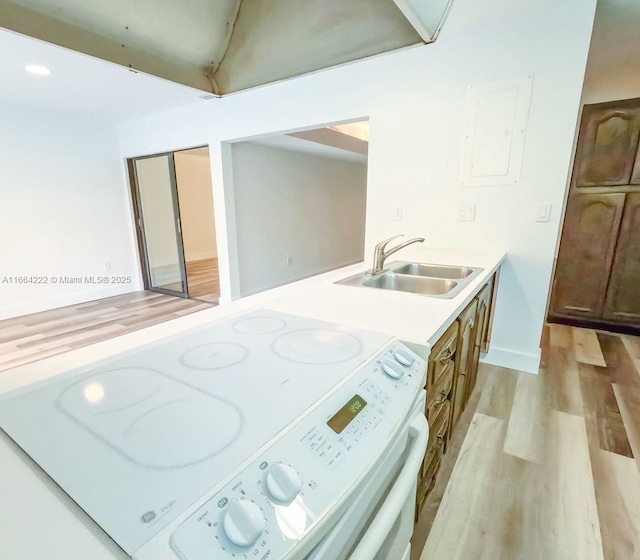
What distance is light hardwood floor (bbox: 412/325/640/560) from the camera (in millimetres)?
1195

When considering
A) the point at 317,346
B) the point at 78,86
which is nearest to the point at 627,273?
the point at 317,346

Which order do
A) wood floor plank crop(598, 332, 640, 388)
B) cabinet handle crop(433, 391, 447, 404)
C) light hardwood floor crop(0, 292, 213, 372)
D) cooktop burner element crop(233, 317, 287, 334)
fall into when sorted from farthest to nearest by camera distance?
light hardwood floor crop(0, 292, 213, 372), wood floor plank crop(598, 332, 640, 388), cabinet handle crop(433, 391, 447, 404), cooktop burner element crop(233, 317, 287, 334)

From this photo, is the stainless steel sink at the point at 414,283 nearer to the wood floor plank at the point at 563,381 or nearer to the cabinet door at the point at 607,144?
the wood floor plank at the point at 563,381

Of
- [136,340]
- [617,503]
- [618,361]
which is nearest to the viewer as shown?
[136,340]

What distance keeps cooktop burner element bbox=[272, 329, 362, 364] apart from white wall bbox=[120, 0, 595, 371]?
6.05 ft

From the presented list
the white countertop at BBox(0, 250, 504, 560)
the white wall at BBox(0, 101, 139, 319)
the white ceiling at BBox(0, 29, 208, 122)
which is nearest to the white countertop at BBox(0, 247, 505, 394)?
the white countertop at BBox(0, 250, 504, 560)

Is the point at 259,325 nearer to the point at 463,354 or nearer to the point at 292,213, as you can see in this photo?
the point at 463,354

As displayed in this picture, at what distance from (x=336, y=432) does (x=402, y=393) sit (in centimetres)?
22

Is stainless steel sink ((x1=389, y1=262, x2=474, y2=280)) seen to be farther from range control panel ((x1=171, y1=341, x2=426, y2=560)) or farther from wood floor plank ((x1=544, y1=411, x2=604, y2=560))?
range control panel ((x1=171, y1=341, x2=426, y2=560))

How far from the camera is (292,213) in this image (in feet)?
15.9

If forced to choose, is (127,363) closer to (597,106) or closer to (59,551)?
(59,551)

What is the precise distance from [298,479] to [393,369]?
37cm

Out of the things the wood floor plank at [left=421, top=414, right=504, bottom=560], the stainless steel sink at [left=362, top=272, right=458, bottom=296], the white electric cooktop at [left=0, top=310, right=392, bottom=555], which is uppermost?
the white electric cooktop at [left=0, top=310, right=392, bottom=555]

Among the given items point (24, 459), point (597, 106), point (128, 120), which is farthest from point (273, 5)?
point (128, 120)
